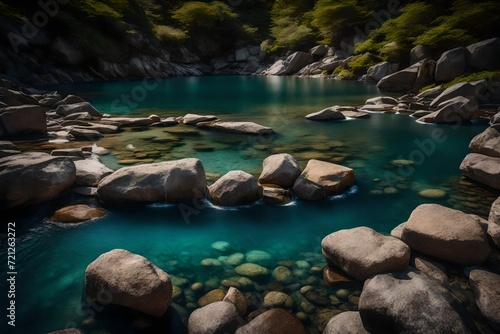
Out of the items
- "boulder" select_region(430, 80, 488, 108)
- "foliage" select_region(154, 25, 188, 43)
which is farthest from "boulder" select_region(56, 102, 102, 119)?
"foliage" select_region(154, 25, 188, 43)

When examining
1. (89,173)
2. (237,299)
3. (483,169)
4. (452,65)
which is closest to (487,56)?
(452,65)

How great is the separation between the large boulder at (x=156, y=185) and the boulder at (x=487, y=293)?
3478 millimetres

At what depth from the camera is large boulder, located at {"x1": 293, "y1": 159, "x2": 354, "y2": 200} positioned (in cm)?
488

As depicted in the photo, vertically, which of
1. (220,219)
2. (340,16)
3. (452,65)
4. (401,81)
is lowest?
(220,219)

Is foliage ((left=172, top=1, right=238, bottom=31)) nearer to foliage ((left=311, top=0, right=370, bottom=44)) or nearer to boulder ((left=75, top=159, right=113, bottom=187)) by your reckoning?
foliage ((left=311, top=0, right=370, bottom=44))

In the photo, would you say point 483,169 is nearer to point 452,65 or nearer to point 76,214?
point 76,214

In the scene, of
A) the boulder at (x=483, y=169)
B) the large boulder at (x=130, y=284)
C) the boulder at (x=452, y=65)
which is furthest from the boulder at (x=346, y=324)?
the boulder at (x=452, y=65)

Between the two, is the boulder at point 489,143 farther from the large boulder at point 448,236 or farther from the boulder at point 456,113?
the boulder at point 456,113

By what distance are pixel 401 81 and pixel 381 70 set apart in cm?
610

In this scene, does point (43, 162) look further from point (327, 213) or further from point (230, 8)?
point (230, 8)

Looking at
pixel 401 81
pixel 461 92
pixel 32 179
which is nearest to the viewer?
pixel 32 179

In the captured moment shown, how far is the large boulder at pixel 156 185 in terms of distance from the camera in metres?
4.68

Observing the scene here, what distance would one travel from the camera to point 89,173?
17.6ft

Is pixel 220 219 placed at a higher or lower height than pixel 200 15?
lower
